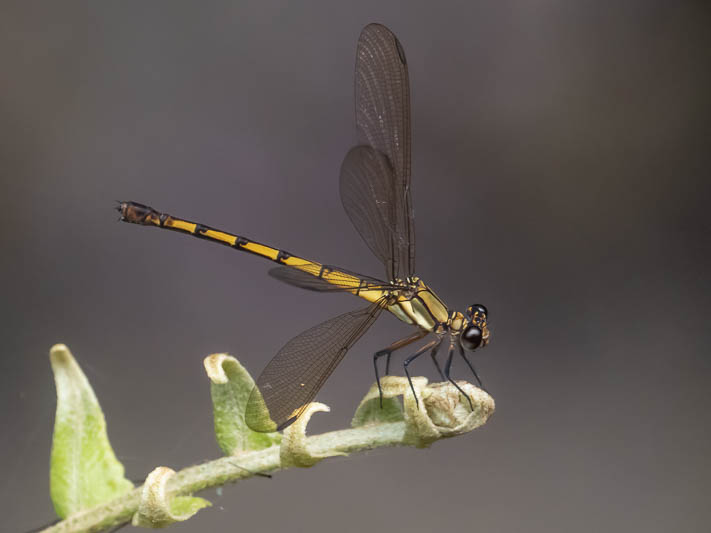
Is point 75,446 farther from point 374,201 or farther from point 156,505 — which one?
point 374,201

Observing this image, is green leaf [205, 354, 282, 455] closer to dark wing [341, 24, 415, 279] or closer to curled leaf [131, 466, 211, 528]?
curled leaf [131, 466, 211, 528]

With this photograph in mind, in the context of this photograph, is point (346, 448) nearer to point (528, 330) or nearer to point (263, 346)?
point (263, 346)

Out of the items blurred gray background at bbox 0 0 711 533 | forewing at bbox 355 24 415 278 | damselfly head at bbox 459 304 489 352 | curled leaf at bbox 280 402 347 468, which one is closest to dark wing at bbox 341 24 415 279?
forewing at bbox 355 24 415 278

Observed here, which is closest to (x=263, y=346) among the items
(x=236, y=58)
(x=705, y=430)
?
(x=236, y=58)

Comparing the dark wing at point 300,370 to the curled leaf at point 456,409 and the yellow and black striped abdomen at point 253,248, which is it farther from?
the curled leaf at point 456,409

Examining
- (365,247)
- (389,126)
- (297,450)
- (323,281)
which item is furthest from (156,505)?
(365,247)

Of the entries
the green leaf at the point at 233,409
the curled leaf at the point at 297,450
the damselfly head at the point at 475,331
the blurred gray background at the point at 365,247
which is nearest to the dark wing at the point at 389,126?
the damselfly head at the point at 475,331

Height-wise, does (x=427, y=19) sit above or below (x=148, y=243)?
above
